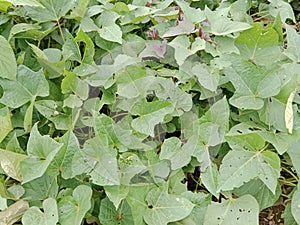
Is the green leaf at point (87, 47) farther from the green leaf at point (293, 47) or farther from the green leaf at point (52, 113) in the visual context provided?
the green leaf at point (293, 47)

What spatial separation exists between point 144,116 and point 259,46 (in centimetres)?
39

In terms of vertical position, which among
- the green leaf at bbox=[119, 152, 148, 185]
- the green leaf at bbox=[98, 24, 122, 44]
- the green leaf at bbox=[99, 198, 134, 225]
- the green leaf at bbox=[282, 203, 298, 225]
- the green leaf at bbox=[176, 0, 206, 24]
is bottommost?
the green leaf at bbox=[282, 203, 298, 225]

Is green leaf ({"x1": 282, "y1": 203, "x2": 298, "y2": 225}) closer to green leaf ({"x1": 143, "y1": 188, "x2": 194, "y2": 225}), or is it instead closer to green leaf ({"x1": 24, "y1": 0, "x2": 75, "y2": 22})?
green leaf ({"x1": 143, "y1": 188, "x2": 194, "y2": 225})

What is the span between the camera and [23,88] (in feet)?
4.34

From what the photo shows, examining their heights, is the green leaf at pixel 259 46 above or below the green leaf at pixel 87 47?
below

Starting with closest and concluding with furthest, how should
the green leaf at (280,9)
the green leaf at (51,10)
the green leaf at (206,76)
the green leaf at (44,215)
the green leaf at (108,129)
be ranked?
the green leaf at (44,215)
the green leaf at (108,129)
the green leaf at (206,76)
the green leaf at (51,10)
the green leaf at (280,9)

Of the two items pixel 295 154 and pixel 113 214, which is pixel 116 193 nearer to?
pixel 113 214

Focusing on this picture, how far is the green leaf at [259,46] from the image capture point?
138 centimetres

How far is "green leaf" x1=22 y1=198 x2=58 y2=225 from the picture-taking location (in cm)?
111

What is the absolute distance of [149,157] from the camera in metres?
1.24

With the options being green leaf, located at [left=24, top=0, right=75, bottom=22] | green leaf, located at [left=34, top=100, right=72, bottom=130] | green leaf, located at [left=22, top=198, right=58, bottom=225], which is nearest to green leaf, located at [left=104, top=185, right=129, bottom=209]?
green leaf, located at [left=22, top=198, right=58, bottom=225]

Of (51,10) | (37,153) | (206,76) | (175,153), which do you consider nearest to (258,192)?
(175,153)

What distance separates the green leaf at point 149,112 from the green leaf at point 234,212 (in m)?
0.25

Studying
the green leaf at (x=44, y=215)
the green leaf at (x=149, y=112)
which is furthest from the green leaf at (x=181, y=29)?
the green leaf at (x=44, y=215)
